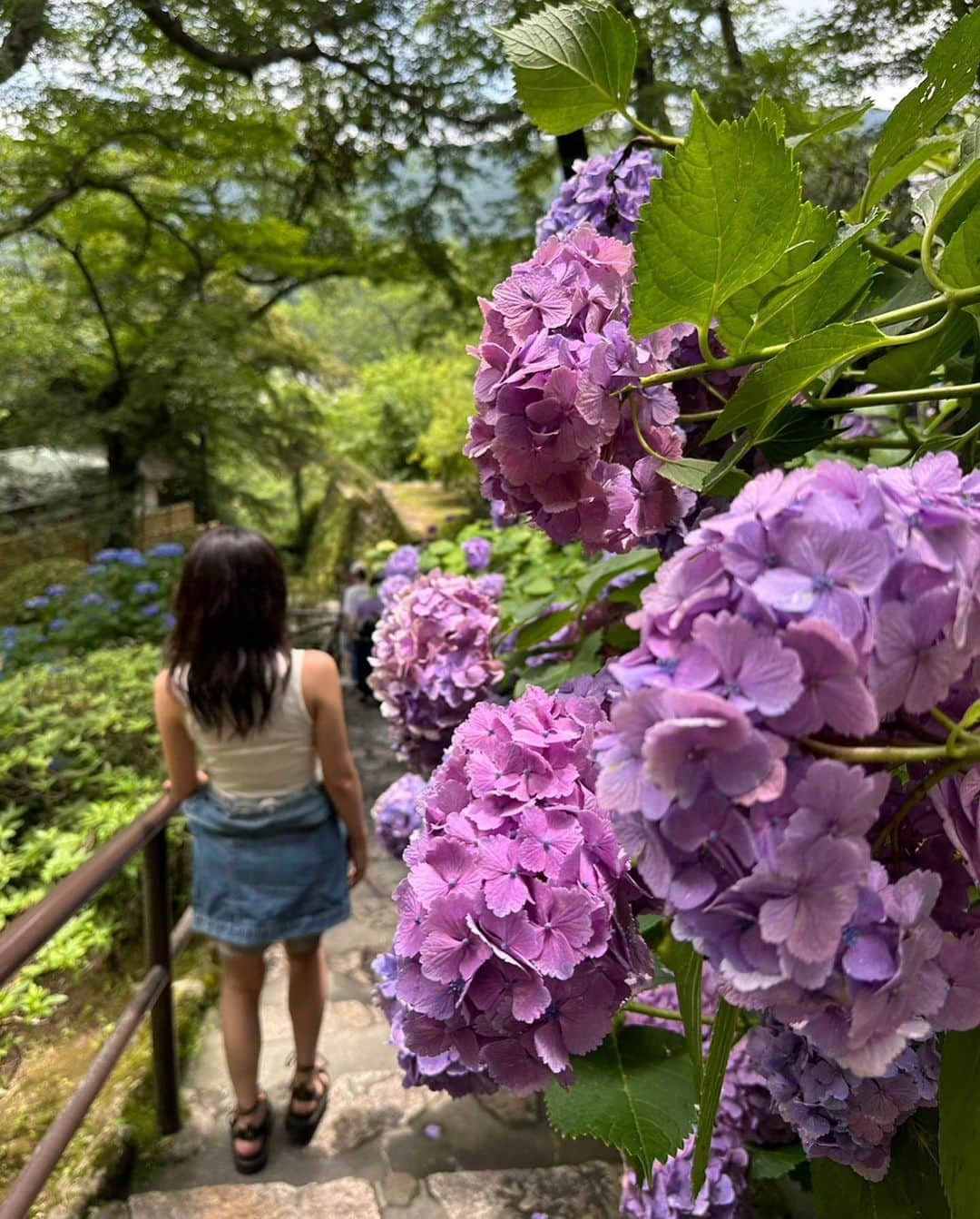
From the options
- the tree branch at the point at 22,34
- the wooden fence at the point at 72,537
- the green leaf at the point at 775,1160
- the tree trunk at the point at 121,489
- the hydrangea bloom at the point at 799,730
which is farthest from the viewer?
the tree trunk at the point at 121,489

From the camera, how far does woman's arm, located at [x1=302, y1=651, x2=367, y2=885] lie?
1605mm

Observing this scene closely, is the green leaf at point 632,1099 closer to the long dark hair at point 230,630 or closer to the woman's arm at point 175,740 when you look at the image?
the long dark hair at point 230,630

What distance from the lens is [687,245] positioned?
34 centimetres

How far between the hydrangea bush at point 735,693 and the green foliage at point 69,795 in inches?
48.9

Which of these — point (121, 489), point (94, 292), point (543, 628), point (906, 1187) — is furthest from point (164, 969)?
point (94, 292)

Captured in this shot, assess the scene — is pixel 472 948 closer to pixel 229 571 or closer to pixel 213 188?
pixel 229 571

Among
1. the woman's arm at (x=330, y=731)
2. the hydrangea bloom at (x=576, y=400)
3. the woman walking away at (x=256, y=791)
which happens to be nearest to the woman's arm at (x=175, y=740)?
the woman walking away at (x=256, y=791)

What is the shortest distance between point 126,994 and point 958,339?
2.02 metres

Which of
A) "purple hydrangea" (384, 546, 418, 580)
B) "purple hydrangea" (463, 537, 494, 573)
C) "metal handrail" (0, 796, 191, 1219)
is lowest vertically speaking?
"metal handrail" (0, 796, 191, 1219)

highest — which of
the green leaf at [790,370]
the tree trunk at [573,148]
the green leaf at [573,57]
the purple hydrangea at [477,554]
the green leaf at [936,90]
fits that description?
the tree trunk at [573,148]

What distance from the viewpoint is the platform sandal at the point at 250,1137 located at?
1707mm

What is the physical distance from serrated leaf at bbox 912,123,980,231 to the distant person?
3786 millimetres

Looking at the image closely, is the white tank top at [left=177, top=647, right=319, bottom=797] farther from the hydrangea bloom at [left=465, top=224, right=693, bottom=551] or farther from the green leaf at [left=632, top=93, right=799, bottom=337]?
the green leaf at [left=632, top=93, right=799, bottom=337]

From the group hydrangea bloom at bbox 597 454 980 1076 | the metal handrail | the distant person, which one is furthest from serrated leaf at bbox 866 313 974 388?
the distant person
